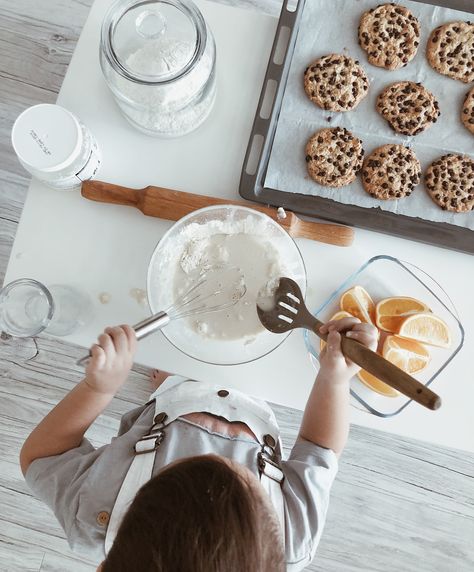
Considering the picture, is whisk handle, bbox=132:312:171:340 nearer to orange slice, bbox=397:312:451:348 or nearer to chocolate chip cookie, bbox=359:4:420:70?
orange slice, bbox=397:312:451:348

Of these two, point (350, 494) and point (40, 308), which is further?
point (350, 494)

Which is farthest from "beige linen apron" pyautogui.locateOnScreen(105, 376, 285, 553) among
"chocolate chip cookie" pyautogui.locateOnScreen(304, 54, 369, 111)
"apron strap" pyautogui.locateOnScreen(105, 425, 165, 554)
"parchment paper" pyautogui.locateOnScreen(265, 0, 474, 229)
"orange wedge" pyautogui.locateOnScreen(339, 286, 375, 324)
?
"chocolate chip cookie" pyautogui.locateOnScreen(304, 54, 369, 111)

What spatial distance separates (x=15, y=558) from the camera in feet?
4.51

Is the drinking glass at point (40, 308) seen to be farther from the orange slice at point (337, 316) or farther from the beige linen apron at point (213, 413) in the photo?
the orange slice at point (337, 316)

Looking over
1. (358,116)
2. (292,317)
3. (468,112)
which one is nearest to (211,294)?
(292,317)

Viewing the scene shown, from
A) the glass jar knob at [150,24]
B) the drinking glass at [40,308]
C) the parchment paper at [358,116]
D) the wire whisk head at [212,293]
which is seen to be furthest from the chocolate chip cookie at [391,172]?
the drinking glass at [40,308]

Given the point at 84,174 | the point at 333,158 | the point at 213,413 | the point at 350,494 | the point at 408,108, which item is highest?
the point at 408,108

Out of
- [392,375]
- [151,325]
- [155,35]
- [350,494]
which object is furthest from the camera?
[350,494]

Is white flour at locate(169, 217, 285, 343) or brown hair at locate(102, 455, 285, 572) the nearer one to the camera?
brown hair at locate(102, 455, 285, 572)

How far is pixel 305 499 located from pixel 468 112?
25.6 inches

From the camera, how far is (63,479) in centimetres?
82

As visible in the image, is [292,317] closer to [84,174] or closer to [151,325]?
[151,325]

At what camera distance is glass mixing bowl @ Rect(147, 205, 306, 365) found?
832mm

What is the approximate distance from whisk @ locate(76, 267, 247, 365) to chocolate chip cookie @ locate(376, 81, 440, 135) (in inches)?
13.8
